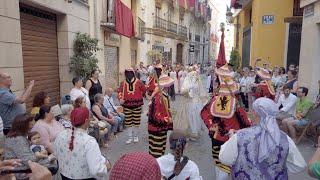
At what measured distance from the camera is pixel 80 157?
3221 millimetres

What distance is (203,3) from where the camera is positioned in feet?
160

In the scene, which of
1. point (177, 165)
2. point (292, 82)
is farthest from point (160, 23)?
point (177, 165)

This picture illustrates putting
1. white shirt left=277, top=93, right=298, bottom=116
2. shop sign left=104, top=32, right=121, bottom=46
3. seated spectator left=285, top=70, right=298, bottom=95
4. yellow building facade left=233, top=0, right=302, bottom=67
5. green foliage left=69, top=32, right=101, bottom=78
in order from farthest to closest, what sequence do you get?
yellow building facade left=233, top=0, right=302, bottom=67, shop sign left=104, top=32, right=121, bottom=46, green foliage left=69, top=32, right=101, bottom=78, seated spectator left=285, top=70, right=298, bottom=95, white shirt left=277, top=93, right=298, bottom=116

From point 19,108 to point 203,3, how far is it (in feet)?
151

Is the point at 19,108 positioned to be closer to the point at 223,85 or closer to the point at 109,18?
the point at 223,85

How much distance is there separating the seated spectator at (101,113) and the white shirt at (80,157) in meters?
4.01

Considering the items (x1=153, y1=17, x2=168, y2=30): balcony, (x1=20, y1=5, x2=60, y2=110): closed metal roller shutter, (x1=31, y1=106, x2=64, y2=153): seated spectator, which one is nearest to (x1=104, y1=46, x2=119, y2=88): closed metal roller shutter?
(x1=20, y1=5, x2=60, y2=110): closed metal roller shutter

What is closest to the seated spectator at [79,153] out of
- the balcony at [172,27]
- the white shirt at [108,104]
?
the white shirt at [108,104]

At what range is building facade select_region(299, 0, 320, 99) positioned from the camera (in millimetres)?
9977

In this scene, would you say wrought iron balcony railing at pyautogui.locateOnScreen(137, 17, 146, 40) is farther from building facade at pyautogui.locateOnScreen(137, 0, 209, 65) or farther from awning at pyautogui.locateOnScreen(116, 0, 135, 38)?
awning at pyautogui.locateOnScreen(116, 0, 135, 38)

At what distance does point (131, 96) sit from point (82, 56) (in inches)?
132

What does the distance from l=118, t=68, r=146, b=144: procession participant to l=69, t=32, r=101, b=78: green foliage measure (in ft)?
8.87

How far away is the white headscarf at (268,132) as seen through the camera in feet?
9.55

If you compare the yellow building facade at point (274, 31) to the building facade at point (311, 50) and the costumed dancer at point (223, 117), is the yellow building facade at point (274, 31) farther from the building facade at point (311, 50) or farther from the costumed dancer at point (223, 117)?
the costumed dancer at point (223, 117)
